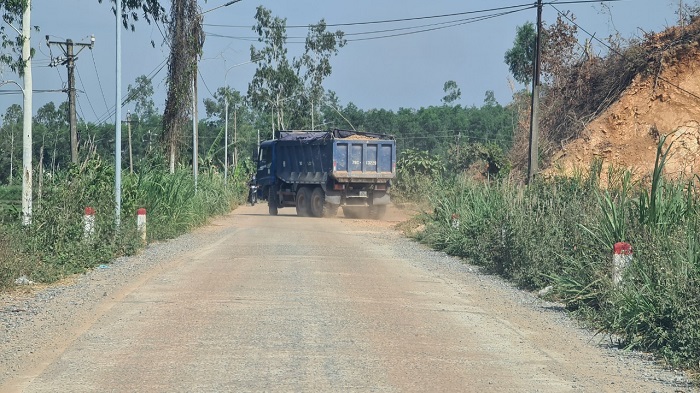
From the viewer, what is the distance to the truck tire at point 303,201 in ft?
125

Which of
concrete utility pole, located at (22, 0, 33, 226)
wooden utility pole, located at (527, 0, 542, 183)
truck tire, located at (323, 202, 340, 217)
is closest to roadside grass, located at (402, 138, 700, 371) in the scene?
wooden utility pole, located at (527, 0, 542, 183)

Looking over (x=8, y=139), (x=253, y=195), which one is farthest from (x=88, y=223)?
(x=8, y=139)

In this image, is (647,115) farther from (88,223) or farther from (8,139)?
(8,139)

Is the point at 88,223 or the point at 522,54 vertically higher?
the point at 522,54

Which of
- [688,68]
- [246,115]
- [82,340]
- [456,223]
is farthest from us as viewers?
[246,115]

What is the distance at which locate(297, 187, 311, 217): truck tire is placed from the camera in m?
38.1

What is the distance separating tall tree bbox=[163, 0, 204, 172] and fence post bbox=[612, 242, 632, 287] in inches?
917

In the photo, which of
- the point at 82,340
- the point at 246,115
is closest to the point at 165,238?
the point at 82,340

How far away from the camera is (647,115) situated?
1258 inches

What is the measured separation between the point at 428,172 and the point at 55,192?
35.9 m

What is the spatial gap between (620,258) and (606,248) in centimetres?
123

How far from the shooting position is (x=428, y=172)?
174 ft

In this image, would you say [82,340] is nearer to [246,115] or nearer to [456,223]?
[456,223]

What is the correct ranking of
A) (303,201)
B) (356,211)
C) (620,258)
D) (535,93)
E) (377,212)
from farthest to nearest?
(303,201) → (356,211) → (377,212) → (535,93) → (620,258)
